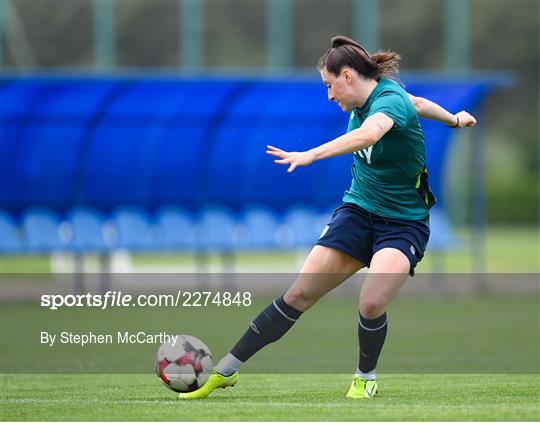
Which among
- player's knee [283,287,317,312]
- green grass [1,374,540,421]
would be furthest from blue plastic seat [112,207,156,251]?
player's knee [283,287,317,312]

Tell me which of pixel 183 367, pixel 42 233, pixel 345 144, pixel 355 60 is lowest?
pixel 183 367

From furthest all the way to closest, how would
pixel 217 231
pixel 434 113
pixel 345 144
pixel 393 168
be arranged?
1. pixel 217 231
2. pixel 434 113
3. pixel 393 168
4. pixel 345 144

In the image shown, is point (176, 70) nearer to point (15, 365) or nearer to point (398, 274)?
point (15, 365)

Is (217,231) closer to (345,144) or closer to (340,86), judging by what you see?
(340,86)

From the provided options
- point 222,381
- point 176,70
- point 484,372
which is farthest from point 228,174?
point 222,381

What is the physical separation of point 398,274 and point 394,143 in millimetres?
779

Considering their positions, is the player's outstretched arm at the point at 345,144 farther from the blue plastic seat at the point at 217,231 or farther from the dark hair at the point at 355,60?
the blue plastic seat at the point at 217,231

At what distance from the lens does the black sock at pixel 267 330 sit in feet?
24.7

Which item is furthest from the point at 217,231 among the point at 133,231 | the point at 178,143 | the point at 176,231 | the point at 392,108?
the point at 392,108

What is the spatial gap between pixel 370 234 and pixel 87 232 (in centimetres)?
1142

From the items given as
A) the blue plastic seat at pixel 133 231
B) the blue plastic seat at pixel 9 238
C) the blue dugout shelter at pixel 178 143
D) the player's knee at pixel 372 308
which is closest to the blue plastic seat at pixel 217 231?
the blue dugout shelter at pixel 178 143

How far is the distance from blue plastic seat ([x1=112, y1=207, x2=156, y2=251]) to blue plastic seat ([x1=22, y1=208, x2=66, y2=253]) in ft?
3.31

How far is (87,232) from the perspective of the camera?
18.4 metres

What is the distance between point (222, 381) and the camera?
7.52 m
